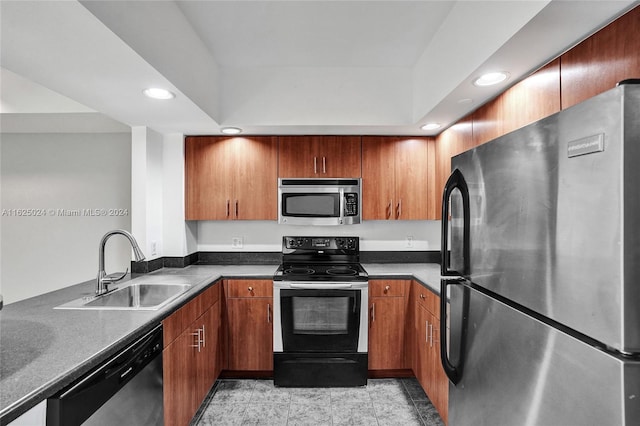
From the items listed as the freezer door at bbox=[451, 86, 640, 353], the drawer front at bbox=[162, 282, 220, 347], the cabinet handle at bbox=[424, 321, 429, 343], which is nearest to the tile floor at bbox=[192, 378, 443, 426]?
the cabinet handle at bbox=[424, 321, 429, 343]

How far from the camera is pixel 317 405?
2.35 metres

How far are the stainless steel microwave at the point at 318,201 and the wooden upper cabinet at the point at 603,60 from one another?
5.93 feet

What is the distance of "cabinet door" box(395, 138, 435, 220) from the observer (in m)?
3.01

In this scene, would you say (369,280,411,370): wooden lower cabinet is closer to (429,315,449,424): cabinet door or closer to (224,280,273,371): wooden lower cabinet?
(429,315,449,424): cabinet door

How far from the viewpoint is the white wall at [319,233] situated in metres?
3.26

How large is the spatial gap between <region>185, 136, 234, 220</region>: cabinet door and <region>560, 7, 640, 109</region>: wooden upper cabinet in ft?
8.01

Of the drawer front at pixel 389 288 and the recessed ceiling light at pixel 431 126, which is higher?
the recessed ceiling light at pixel 431 126

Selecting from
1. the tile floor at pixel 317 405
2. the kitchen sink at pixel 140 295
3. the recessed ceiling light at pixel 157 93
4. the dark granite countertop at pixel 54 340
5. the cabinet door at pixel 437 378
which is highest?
the recessed ceiling light at pixel 157 93

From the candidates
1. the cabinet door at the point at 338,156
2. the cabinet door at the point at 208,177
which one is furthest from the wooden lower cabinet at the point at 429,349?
the cabinet door at the point at 208,177

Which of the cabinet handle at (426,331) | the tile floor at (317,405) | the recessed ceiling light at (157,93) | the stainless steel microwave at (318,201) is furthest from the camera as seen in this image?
the stainless steel microwave at (318,201)

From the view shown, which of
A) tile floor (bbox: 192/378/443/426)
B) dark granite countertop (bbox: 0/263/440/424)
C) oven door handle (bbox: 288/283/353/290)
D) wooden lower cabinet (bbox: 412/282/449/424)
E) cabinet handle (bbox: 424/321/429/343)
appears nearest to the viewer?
dark granite countertop (bbox: 0/263/440/424)

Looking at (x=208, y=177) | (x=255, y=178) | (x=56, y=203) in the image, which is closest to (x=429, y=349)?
(x=255, y=178)

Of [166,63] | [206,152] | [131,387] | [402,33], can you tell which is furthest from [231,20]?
[131,387]

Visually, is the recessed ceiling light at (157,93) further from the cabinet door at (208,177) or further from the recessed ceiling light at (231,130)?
the cabinet door at (208,177)
